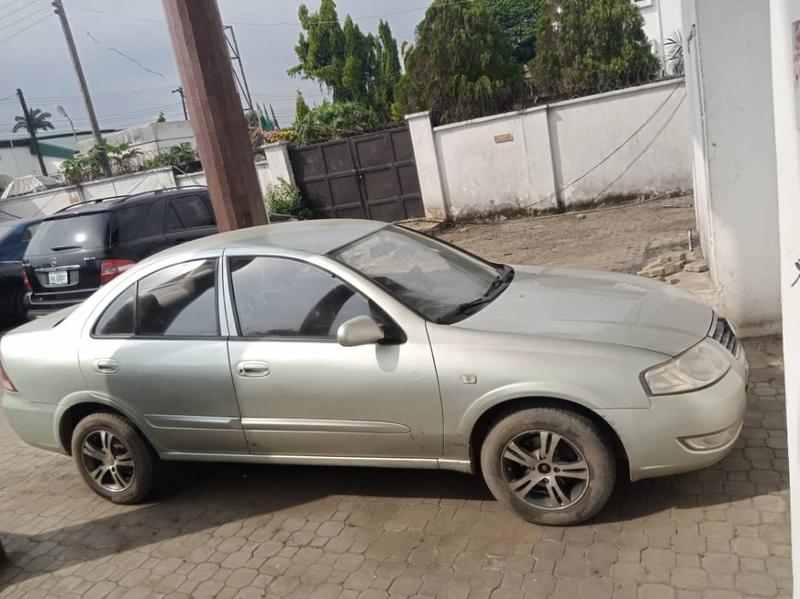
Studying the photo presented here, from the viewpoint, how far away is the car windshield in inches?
149

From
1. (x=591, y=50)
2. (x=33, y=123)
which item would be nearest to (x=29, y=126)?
(x=33, y=123)

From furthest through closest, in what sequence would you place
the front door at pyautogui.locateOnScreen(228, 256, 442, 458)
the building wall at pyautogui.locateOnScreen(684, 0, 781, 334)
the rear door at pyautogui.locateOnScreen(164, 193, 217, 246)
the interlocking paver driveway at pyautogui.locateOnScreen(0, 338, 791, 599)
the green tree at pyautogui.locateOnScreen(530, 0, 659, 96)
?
the green tree at pyautogui.locateOnScreen(530, 0, 659, 96) < the rear door at pyautogui.locateOnScreen(164, 193, 217, 246) < the building wall at pyautogui.locateOnScreen(684, 0, 781, 334) < the front door at pyautogui.locateOnScreen(228, 256, 442, 458) < the interlocking paver driveway at pyautogui.locateOnScreen(0, 338, 791, 599)

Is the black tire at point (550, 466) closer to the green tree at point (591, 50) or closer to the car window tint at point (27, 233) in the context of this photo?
the car window tint at point (27, 233)

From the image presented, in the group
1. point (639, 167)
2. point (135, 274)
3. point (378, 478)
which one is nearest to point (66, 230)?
point (135, 274)

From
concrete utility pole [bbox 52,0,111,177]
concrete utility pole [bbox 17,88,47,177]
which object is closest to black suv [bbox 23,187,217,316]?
concrete utility pole [bbox 52,0,111,177]

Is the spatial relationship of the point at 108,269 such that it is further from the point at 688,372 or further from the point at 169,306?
the point at 688,372

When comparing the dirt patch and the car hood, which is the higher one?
the car hood

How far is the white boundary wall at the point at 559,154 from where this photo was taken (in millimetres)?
12047

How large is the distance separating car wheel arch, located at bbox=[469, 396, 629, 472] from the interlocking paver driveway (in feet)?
1.29

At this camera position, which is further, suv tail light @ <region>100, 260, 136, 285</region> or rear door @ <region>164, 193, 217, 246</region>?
rear door @ <region>164, 193, 217, 246</region>

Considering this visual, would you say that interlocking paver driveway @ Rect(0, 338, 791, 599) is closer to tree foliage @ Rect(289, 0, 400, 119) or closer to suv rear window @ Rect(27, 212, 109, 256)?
suv rear window @ Rect(27, 212, 109, 256)

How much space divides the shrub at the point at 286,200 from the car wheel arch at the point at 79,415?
36.2ft

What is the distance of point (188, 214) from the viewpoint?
888 centimetres

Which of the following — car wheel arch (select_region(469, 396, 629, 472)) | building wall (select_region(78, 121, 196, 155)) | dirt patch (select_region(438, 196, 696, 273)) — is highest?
building wall (select_region(78, 121, 196, 155))
